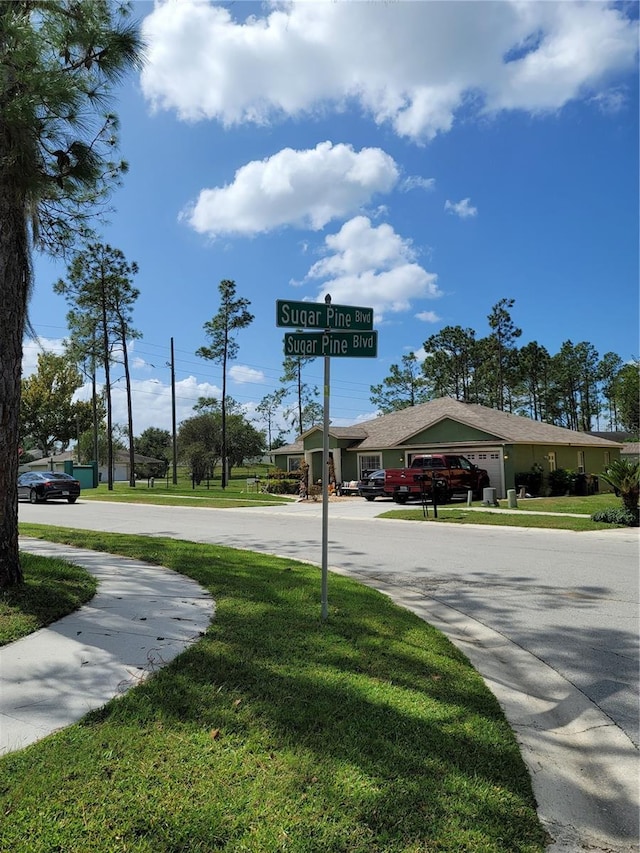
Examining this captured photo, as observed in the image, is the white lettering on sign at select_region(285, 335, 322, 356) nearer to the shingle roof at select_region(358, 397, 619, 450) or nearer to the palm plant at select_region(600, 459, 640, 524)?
the palm plant at select_region(600, 459, 640, 524)

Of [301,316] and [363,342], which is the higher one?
[301,316]

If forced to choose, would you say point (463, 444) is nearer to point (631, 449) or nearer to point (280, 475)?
point (280, 475)

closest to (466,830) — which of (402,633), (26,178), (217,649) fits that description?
(217,649)

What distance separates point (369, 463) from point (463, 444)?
23.1 ft

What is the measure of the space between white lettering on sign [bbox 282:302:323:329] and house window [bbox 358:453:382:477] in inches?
1073

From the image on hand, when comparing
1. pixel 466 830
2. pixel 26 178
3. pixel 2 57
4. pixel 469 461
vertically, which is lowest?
pixel 466 830

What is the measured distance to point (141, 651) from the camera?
467 cm

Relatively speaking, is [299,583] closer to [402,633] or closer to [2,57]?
[402,633]

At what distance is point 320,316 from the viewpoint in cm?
555

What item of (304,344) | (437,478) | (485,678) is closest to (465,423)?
(437,478)

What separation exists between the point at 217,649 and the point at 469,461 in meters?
23.6

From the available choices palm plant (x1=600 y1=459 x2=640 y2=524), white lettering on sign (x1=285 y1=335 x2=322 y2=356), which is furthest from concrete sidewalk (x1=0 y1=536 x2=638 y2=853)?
palm plant (x1=600 y1=459 x2=640 y2=524)

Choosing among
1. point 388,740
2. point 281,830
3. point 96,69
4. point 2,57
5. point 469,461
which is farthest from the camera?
point 469,461

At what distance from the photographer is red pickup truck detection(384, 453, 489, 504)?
910 inches
